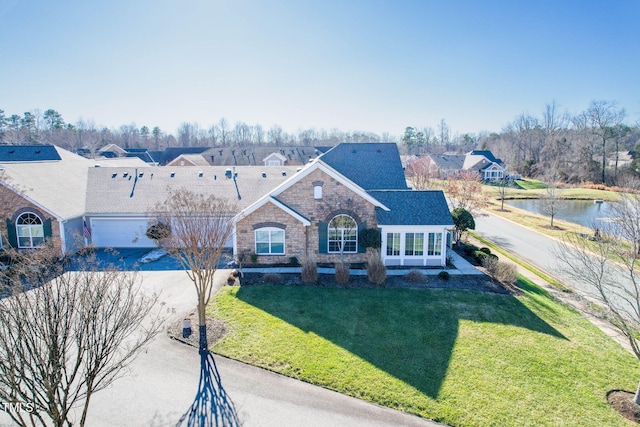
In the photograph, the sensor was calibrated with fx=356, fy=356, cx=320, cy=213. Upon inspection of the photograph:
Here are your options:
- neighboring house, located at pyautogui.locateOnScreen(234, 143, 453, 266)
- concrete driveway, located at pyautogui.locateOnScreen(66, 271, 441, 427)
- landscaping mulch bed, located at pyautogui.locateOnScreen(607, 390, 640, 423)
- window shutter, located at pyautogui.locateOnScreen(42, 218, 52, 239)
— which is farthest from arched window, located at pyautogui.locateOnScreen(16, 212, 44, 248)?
landscaping mulch bed, located at pyautogui.locateOnScreen(607, 390, 640, 423)

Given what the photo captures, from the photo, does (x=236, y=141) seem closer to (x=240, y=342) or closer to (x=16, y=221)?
(x=16, y=221)

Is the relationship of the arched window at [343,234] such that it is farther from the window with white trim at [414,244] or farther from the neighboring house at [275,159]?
the neighboring house at [275,159]

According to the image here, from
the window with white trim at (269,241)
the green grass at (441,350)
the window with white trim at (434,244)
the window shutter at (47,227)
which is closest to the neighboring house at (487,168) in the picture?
the window with white trim at (434,244)

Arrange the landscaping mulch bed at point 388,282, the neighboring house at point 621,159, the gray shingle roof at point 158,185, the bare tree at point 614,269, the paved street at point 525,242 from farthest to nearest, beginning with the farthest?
the neighboring house at point 621,159, the gray shingle roof at point 158,185, the paved street at point 525,242, the landscaping mulch bed at point 388,282, the bare tree at point 614,269

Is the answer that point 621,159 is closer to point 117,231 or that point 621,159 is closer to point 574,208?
point 574,208

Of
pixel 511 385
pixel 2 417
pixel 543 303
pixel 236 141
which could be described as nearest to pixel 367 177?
pixel 543 303

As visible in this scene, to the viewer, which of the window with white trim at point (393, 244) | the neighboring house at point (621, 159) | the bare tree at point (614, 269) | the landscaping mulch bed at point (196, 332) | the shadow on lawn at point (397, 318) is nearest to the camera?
the bare tree at point (614, 269)
